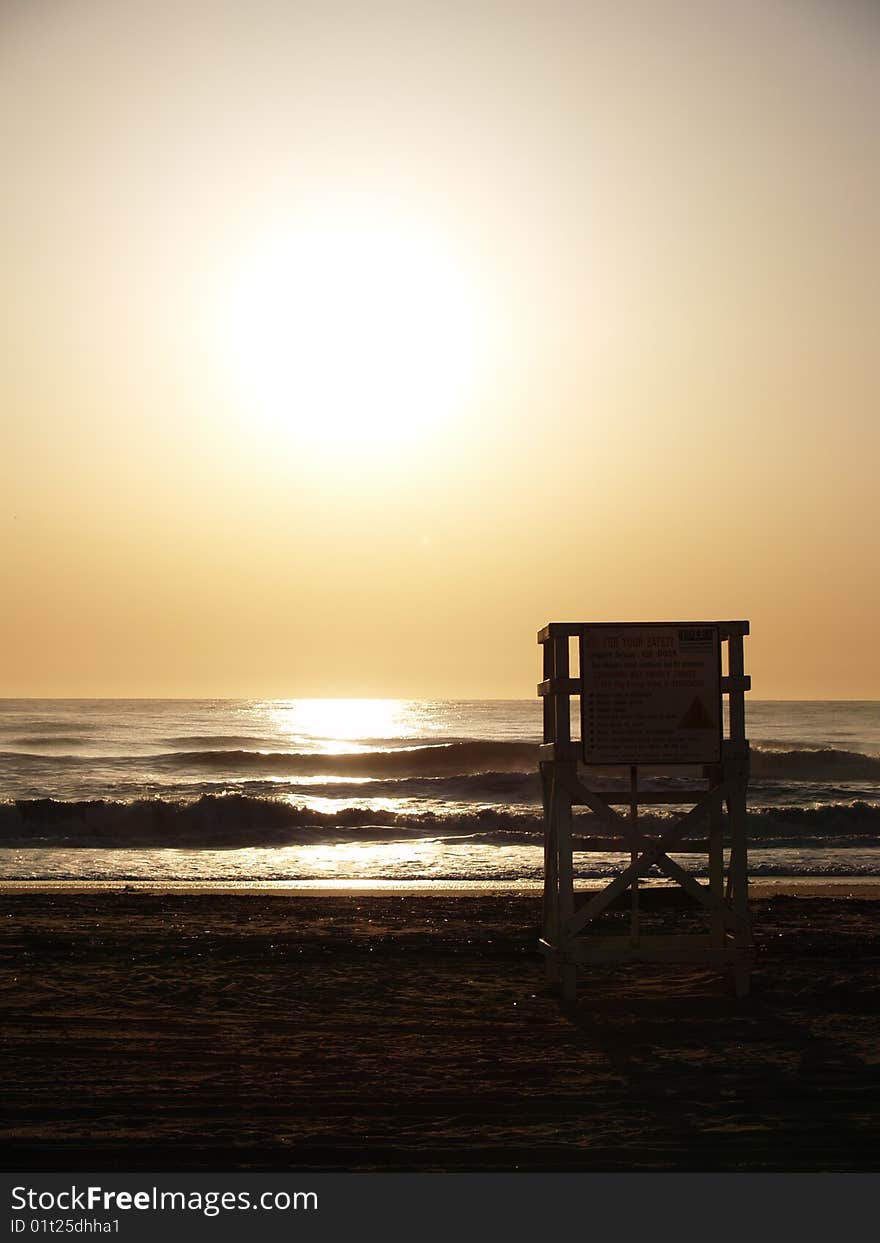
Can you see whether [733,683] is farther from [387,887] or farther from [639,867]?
[387,887]

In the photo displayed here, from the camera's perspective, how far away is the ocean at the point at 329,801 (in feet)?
72.5

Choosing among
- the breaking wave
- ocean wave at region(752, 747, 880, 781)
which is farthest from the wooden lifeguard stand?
ocean wave at region(752, 747, 880, 781)

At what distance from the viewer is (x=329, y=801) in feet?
123

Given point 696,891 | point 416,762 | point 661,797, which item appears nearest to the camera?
point 696,891

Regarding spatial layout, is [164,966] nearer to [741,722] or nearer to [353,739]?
[741,722]

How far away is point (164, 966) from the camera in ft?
37.7

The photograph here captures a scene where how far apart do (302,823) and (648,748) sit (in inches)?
860

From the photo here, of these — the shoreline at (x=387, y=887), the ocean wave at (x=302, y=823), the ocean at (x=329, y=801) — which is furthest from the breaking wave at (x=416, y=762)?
the shoreline at (x=387, y=887)

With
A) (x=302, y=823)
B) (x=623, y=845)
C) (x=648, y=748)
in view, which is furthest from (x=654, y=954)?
(x=302, y=823)

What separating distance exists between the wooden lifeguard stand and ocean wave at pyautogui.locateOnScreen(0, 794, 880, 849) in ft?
54.5

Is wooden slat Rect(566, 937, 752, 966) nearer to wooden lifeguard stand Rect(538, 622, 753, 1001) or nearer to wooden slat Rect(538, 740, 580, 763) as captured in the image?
wooden lifeguard stand Rect(538, 622, 753, 1001)

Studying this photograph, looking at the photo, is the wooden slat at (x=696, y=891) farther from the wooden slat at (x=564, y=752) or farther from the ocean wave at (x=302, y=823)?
the ocean wave at (x=302, y=823)

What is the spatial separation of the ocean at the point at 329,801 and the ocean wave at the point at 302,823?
60 mm
